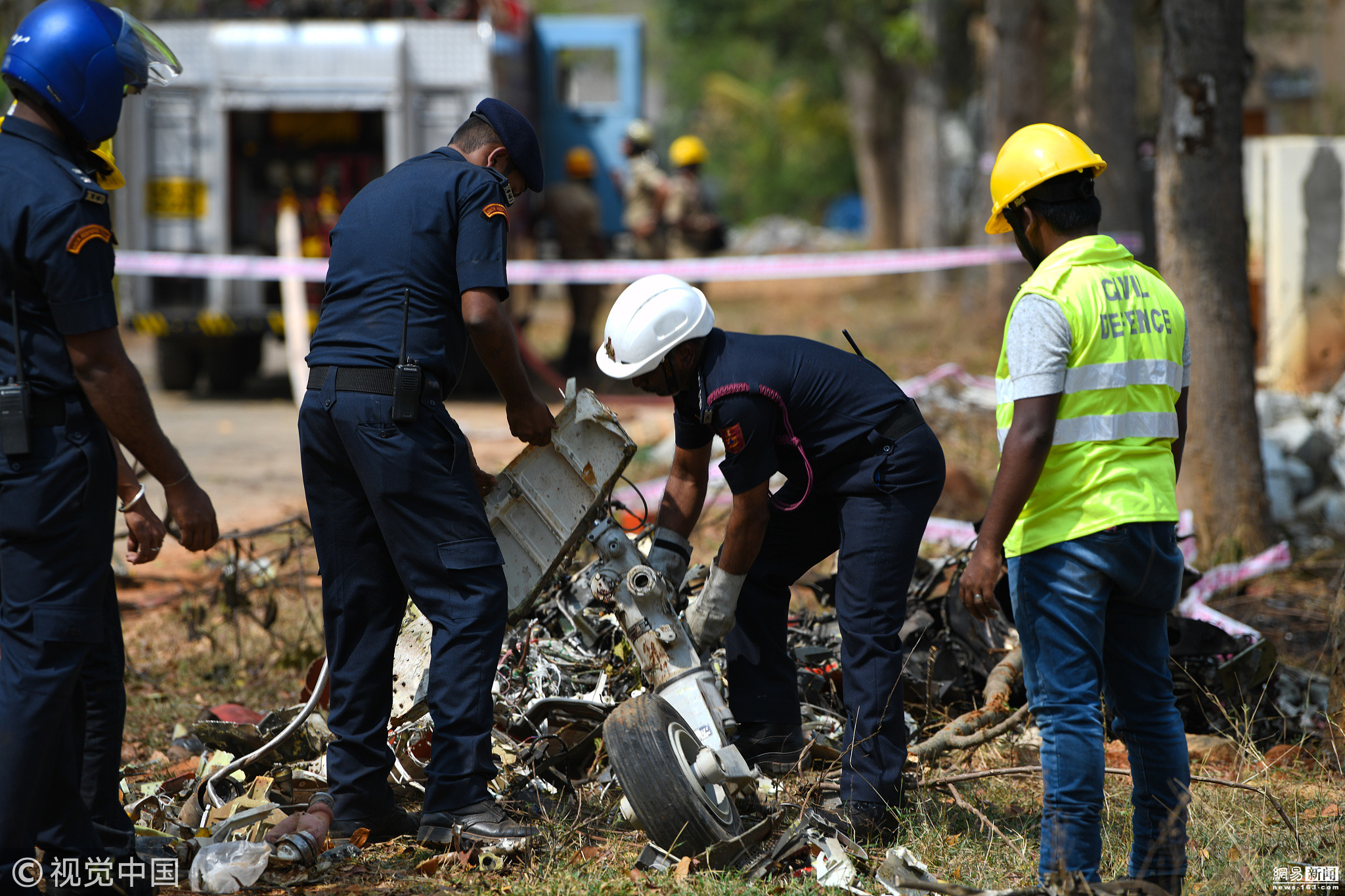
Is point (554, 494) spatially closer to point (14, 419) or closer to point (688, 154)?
point (14, 419)

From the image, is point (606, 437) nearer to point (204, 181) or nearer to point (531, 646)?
point (531, 646)

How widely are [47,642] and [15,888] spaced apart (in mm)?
555

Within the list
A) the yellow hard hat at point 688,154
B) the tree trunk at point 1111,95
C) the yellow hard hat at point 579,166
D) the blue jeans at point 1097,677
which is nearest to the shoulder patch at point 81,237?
the blue jeans at point 1097,677

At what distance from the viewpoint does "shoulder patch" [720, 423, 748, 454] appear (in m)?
3.08

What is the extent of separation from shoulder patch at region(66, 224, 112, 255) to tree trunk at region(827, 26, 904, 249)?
63.0 feet

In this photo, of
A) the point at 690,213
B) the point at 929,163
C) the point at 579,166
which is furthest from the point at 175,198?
the point at 929,163

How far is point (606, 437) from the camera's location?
3598mm

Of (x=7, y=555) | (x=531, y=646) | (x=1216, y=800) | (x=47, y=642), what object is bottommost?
(x=1216, y=800)

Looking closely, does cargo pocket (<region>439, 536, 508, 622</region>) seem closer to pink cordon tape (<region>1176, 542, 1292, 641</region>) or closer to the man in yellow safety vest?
the man in yellow safety vest

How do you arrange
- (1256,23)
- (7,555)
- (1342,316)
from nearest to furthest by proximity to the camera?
1. (7,555)
2. (1342,316)
3. (1256,23)

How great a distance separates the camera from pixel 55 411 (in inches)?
102

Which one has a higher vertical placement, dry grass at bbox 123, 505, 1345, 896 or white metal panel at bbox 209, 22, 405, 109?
white metal panel at bbox 209, 22, 405, 109

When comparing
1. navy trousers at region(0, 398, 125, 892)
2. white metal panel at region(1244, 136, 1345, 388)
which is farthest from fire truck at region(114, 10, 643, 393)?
Answer: navy trousers at region(0, 398, 125, 892)

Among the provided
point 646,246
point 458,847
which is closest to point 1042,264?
point 458,847
